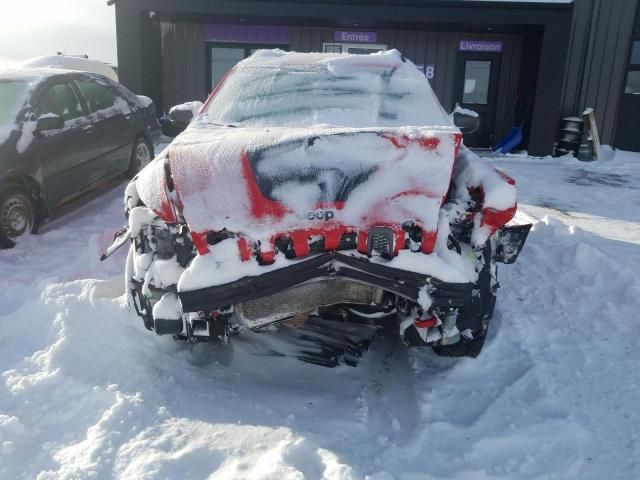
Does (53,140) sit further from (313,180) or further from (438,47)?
(438,47)

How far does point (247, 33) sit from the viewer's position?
1237 cm

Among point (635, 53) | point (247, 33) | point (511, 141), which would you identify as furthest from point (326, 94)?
point (635, 53)

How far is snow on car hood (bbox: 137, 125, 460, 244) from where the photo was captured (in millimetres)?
2674

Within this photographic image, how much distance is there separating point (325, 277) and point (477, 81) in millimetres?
11192

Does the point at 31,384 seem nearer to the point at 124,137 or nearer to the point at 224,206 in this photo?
the point at 224,206

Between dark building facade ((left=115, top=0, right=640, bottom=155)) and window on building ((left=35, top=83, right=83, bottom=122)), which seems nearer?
window on building ((left=35, top=83, right=83, bottom=122))

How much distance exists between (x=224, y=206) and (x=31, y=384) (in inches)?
60.9

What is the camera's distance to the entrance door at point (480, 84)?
40.8 feet

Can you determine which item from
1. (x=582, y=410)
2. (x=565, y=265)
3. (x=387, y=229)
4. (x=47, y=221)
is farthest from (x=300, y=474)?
(x=47, y=221)

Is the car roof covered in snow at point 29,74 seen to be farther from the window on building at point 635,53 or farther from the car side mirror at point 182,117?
the window on building at point 635,53

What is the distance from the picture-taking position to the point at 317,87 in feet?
13.1

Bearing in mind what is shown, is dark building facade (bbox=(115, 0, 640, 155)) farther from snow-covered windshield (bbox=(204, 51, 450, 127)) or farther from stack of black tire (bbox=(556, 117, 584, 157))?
snow-covered windshield (bbox=(204, 51, 450, 127))

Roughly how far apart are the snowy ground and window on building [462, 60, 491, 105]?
8795 mm

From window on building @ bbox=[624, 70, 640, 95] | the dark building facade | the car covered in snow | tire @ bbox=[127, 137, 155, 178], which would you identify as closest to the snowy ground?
the car covered in snow
